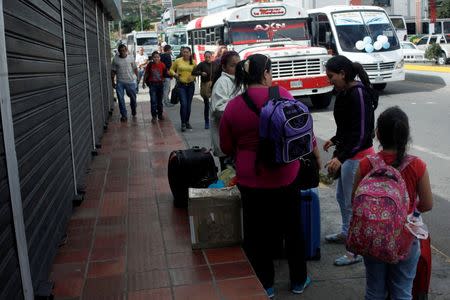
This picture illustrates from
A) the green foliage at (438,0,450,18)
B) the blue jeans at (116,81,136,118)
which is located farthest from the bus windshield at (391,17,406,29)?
the blue jeans at (116,81,136,118)

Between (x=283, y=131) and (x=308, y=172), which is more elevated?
(x=283, y=131)

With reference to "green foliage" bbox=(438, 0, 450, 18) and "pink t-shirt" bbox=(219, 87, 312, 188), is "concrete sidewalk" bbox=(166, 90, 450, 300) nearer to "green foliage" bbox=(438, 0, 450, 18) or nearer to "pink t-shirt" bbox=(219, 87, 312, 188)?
→ "pink t-shirt" bbox=(219, 87, 312, 188)

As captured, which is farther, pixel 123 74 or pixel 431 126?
pixel 123 74

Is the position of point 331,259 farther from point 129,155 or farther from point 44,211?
point 129,155

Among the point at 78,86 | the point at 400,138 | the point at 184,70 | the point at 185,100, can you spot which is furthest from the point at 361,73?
the point at 184,70

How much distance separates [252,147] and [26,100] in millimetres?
1583

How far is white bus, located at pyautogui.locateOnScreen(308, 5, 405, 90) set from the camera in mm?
16781

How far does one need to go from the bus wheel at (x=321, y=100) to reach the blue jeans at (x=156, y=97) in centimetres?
445

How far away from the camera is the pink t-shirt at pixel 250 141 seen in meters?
3.75

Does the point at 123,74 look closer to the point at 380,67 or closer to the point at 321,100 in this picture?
the point at 321,100

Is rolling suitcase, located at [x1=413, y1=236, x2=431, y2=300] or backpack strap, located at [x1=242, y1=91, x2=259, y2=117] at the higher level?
backpack strap, located at [x1=242, y1=91, x2=259, y2=117]

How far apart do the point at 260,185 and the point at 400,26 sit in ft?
117

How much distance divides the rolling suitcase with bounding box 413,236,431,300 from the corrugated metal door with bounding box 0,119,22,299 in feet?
7.61

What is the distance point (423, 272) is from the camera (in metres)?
3.42
